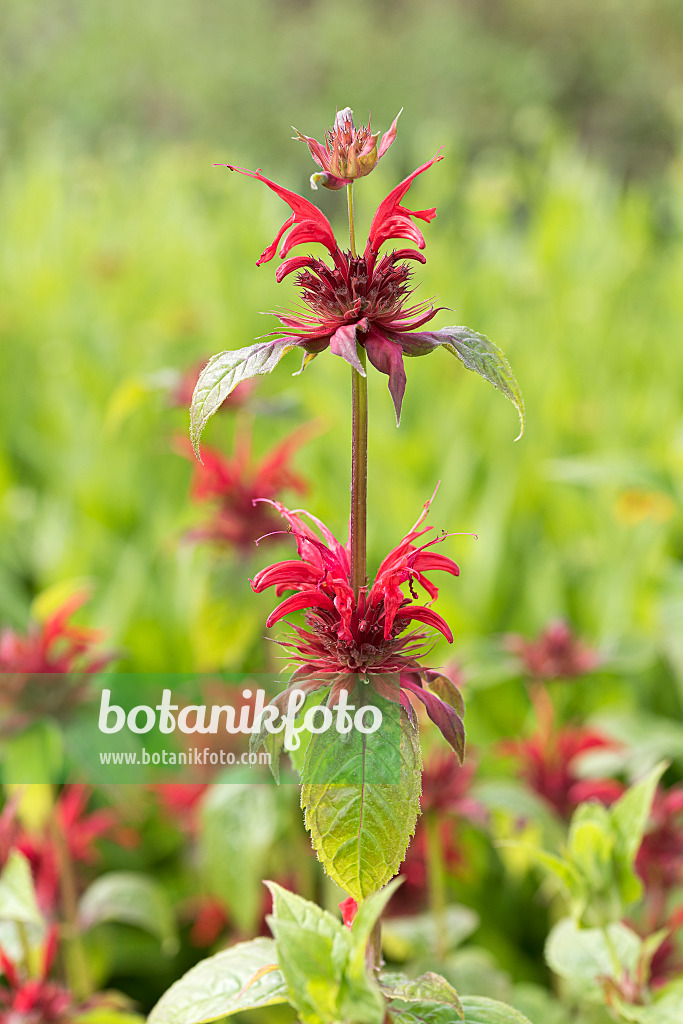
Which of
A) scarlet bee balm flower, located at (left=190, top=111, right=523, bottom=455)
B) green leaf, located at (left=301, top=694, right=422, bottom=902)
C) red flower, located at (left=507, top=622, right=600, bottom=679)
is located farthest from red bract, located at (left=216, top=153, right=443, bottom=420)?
red flower, located at (left=507, top=622, right=600, bottom=679)

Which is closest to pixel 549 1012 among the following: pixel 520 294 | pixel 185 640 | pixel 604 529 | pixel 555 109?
pixel 185 640

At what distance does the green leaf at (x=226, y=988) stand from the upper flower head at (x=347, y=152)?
0.85 feet

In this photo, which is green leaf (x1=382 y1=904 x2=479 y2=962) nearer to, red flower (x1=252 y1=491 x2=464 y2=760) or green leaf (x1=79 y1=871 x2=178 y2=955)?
green leaf (x1=79 y1=871 x2=178 y2=955)

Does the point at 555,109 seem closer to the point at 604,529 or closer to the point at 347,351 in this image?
the point at 604,529

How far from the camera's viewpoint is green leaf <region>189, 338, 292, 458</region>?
272 mm

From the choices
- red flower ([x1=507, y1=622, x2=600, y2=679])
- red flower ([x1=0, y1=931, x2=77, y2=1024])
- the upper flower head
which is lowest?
red flower ([x1=0, y1=931, x2=77, y2=1024])

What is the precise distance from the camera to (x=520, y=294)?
240 cm

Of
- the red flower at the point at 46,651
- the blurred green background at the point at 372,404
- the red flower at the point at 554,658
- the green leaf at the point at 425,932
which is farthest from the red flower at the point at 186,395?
the green leaf at the point at 425,932

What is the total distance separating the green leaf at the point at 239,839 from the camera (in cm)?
65

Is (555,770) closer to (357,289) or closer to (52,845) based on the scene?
(52,845)

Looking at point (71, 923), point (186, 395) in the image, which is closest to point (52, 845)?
point (71, 923)

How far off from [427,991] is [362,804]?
0.23ft

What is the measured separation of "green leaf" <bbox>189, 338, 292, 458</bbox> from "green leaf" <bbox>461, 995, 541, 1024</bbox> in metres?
0.21

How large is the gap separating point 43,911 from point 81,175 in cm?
384
